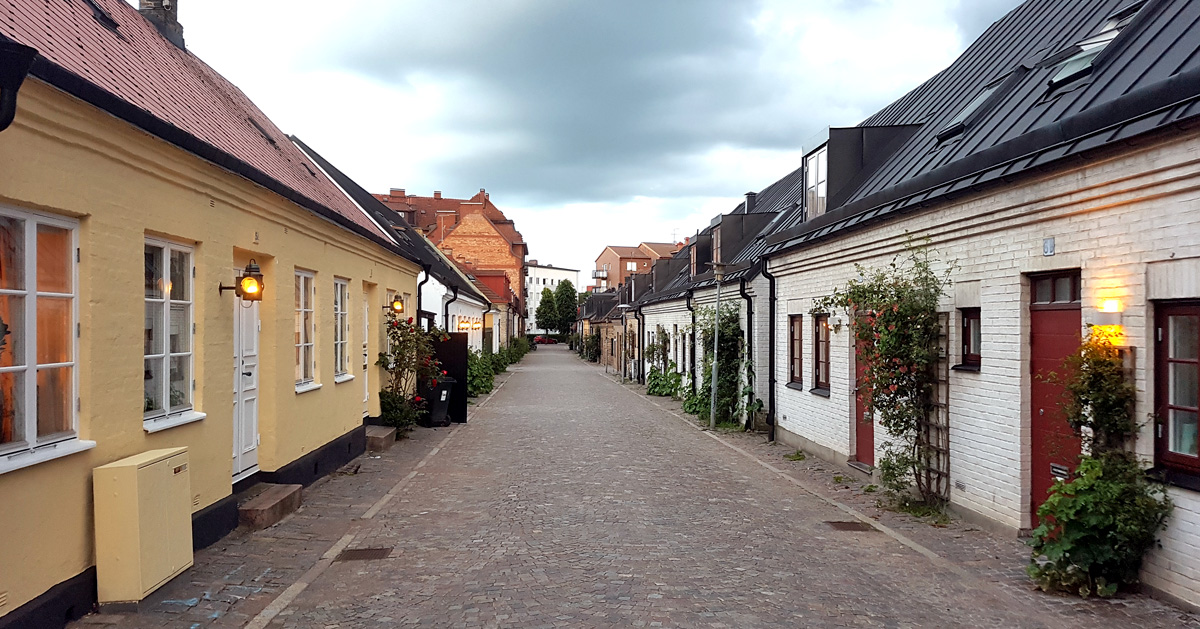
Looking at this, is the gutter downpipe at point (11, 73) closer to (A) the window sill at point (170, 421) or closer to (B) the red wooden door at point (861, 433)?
(A) the window sill at point (170, 421)

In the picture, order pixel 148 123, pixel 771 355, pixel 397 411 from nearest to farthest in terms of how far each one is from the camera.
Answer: pixel 148 123 < pixel 397 411 < pixel 771 355

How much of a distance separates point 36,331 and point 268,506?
Answer: 344cm

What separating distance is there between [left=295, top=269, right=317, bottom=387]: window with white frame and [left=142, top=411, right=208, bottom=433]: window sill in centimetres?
320

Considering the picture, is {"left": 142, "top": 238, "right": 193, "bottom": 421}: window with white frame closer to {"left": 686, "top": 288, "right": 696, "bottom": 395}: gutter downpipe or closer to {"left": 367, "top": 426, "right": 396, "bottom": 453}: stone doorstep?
{"left": 367, "top": 426, "right": 396, "bottom": 453}: stone doorstep

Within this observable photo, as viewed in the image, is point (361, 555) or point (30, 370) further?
point (361, 555)

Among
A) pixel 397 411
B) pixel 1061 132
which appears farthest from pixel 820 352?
pixel 397 411

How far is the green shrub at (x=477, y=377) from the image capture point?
24.5m

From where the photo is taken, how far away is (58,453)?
491 cm

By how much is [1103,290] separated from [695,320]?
15.5 meters

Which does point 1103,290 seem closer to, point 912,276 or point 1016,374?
point 1016,374

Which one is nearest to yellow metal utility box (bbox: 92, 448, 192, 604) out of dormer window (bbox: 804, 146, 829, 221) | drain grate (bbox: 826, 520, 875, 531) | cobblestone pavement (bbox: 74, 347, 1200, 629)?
cobblestone pavement (bbox: 74, 347, 1200, 629)

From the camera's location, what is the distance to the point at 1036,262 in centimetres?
710

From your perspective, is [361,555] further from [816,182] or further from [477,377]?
[477,377]

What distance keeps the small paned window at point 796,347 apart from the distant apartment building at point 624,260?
237ft
